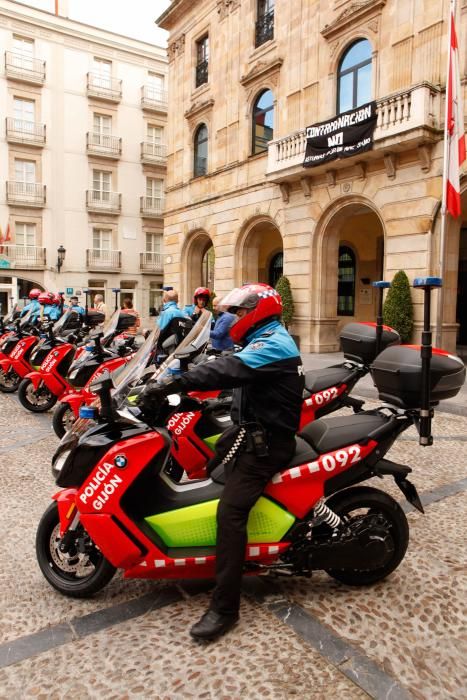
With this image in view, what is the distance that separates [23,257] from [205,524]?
28.8 meters

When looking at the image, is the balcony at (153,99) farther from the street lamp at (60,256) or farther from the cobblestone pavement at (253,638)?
the cobblestone pavement at (253,638)

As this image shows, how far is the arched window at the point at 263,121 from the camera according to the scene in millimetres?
17234

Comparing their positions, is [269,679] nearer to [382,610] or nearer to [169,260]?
[382,610]

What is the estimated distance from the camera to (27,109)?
28.8 meters

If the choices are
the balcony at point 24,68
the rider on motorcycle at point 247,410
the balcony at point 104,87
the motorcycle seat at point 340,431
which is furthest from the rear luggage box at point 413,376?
the balcony at point 104,87

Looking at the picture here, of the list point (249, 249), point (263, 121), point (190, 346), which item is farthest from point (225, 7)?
point (190, 346)

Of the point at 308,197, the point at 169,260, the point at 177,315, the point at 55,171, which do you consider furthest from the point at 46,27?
the point at 177,315

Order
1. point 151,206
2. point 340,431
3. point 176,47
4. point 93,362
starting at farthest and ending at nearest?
point 151,206 → point 176,47 → point 93,362 → point 340,431

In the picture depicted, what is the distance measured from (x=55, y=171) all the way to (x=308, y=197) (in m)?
19.5

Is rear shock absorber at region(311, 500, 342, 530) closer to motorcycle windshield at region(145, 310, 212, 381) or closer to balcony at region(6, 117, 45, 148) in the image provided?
motorcycle windshield at region(145, 310, 212, 381)

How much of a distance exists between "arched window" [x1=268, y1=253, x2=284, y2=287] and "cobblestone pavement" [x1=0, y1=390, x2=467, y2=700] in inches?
738

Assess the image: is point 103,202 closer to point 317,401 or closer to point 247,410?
point 317,401

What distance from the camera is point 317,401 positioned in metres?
5.04

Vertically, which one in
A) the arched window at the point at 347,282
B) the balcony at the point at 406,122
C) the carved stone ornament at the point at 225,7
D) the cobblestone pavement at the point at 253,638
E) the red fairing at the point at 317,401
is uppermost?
the carved stone ornament at the point at 225,7
